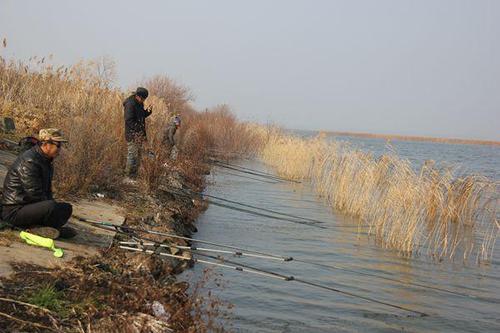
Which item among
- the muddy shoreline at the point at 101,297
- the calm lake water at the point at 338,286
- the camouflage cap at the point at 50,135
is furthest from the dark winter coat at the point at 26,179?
the calm lake water at the point at 338,286

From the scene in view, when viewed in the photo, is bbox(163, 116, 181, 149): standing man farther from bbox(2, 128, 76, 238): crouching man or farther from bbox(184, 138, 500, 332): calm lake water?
bbox(2, 128, 76, 238): crouching man

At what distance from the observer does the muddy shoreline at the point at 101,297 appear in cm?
405

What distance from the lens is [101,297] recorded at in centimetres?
474

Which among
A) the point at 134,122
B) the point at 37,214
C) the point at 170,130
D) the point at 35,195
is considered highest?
the point at 134,122

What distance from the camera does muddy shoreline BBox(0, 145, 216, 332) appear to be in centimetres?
405

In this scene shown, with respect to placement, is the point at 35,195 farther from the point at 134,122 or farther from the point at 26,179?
the point at 134,122

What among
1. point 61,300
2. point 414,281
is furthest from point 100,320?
point 414,281

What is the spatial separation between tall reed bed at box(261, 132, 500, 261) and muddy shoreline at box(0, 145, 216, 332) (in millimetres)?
5104

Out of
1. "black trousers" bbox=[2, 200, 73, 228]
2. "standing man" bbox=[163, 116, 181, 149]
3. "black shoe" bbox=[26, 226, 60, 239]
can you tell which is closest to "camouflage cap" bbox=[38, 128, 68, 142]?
"black trousers" bbox=[2, 200, 73, 228]

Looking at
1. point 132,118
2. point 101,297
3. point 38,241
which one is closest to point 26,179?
point 38,241

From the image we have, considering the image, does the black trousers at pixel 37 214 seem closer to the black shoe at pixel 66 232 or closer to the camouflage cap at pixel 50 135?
the black shoe at pixel 66 232

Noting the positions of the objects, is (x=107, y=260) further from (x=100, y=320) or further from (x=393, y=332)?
(x=393, y=332)

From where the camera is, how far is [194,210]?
37.8 feet

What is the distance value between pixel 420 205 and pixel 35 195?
683 centimetres
